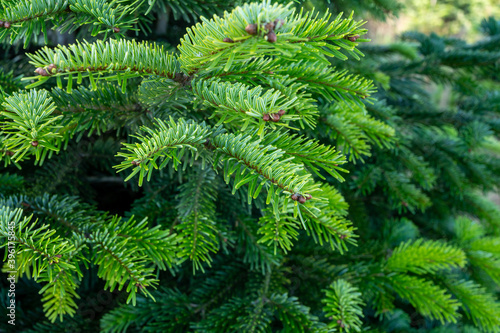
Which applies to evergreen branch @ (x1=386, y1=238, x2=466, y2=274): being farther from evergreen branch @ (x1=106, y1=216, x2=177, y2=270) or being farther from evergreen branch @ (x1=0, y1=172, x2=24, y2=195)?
evergreen branch @ (x1=0, y1=172, x2=24, y2=195)

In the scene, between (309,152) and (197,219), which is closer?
(309,152)

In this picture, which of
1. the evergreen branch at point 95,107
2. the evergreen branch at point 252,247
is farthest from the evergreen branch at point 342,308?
the evergreen branch at point 95,107

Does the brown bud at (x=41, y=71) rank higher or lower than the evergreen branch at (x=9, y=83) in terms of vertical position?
lower

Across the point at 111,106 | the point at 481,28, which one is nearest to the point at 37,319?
the point at 111,106

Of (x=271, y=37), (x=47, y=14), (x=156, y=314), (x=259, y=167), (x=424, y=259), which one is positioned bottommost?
(x=156, y=314)

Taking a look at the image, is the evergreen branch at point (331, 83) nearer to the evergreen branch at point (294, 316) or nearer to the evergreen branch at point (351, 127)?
the evergreen branch at point (351, 127)

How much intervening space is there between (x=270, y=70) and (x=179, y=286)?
0.60m

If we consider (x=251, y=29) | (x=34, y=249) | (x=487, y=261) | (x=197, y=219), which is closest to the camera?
(x=251, y=29)

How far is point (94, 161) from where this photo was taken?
82 centimetres

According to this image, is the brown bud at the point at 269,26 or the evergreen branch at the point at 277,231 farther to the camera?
the evergreen branch at the point at 277,231

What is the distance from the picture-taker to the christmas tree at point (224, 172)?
406 mm

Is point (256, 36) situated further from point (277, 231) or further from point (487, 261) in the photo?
point (487, 261)

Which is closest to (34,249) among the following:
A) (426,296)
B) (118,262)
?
(118,262)

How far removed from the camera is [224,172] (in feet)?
1.48
